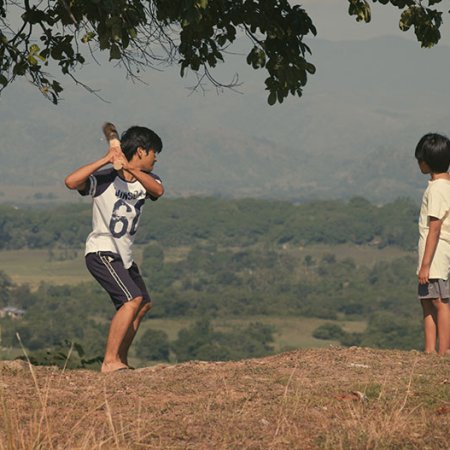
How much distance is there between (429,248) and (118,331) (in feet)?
8.24

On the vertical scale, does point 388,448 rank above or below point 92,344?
above

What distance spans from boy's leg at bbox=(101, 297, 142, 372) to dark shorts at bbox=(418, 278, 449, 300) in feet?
7.49

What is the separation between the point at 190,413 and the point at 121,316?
1960mm

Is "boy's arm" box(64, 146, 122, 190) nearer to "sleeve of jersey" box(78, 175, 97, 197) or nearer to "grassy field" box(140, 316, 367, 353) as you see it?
"sleeve of jersey" box(78, 175, 97, 197)

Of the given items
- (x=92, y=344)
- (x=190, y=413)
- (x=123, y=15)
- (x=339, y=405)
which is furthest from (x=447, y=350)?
(x=92, y=344)

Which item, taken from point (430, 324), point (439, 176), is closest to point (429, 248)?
point (439, 176)

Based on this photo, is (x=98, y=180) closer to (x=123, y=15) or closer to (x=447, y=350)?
(x=123, y=15)

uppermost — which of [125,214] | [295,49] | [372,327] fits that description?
[295,49]

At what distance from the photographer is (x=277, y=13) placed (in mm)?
9805

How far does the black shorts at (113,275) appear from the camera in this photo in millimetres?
8055

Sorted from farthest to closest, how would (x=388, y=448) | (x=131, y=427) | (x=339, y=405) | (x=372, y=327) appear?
(x=372, y=327)
(x=339, y=405)
(x=131, y=427)
(x=388, y=448)

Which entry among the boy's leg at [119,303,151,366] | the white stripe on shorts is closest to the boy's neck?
the boy's leg at [119,303,151,366]

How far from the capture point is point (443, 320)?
8.73m

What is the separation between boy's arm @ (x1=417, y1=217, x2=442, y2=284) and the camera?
849 centimetres
